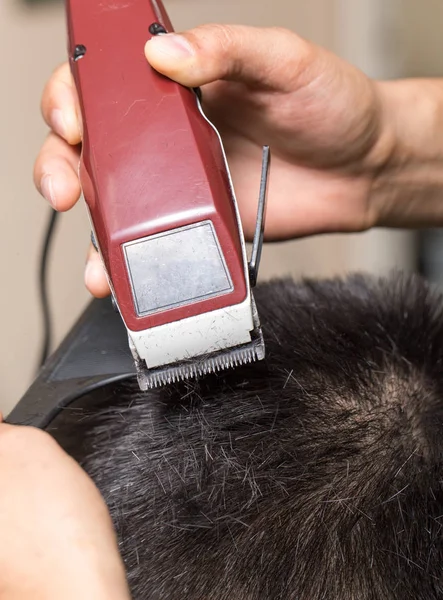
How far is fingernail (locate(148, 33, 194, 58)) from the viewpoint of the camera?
1.26 feet

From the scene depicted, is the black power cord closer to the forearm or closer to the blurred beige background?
the blurred beige background

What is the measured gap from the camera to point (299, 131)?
0.60m

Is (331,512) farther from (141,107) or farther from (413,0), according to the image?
(413,0)

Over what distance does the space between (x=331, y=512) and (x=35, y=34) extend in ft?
1.89

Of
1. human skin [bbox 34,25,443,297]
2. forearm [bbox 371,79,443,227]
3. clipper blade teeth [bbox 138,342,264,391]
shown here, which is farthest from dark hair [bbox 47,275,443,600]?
forearm [bbox 371,79,443,227]

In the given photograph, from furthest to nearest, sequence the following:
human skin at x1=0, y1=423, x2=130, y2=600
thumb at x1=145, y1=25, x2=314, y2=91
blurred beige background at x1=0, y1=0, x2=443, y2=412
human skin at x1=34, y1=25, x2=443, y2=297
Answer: blurred beige background at x1=0, y1=0, x2=443, y2=412, human skin at x1=34, y1=25, x2=443, y2=297, thumb at x1=145, y1=25, x2=314, y2=91, human skin at x1=0, y1=423, x2=130, y2=600

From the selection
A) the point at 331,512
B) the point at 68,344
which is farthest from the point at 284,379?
the point at 68,344

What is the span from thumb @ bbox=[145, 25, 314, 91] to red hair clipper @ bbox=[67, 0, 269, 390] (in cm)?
2

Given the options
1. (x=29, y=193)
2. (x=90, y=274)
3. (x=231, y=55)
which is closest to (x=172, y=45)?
(x=231, y=55)

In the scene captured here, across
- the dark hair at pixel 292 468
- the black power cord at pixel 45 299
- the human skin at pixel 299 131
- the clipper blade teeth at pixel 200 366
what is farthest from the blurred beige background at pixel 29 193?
the clipper blade teeth at pixel 200 366

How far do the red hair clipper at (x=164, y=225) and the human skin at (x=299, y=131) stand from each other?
1.5 inches

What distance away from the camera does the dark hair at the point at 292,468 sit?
339 mm

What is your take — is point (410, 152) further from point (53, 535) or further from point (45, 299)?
point (53, 535)

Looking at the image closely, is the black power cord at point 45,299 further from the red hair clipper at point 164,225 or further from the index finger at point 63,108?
the red hair clipper at point 164,225
